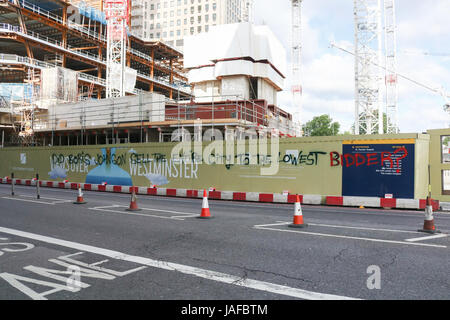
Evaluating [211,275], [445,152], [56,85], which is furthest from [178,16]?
[211,275]

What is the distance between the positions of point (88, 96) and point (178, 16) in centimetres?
7022

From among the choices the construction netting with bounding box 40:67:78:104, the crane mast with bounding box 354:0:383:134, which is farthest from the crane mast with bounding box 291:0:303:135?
the construction netting with bounding box 40:67:78:104

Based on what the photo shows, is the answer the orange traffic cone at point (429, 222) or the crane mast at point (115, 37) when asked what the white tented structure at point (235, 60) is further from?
the orange traffic cone at point (429, 222)

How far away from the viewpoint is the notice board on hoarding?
11.8m

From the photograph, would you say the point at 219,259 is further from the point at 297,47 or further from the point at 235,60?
the point at 297,47

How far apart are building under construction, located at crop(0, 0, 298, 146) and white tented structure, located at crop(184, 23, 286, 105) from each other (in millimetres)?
288

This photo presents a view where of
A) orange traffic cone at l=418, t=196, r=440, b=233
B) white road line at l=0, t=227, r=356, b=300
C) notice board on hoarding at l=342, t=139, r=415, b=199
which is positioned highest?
notice board on hoarding at l=342, t=139, r=415, b=199

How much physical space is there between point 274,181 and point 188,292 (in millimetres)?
10684

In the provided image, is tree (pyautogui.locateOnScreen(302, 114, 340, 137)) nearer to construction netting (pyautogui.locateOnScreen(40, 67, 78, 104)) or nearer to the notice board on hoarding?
construction netting (pyautogui.locateOnScreen(40, 67, 78, 104))

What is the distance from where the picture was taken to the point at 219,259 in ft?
17.1

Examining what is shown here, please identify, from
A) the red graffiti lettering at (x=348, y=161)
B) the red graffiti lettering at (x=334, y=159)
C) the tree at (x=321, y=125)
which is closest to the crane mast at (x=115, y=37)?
the red graffiti lettering at (x=334, y=159)

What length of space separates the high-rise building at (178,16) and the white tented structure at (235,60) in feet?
217

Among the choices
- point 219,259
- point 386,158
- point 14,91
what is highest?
point 14,91

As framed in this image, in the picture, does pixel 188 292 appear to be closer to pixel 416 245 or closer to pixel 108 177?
pixel 416 245
